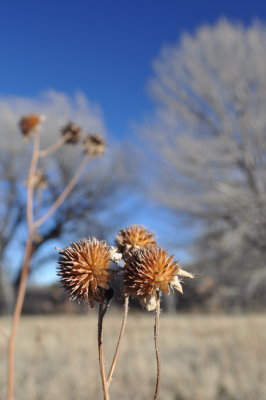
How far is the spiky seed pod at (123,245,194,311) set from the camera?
652 millimetres

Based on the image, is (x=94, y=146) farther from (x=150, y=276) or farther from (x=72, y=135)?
(x=150, y=276)

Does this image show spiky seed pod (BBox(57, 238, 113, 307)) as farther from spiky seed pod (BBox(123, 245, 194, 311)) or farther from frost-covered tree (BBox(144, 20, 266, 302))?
frost-covered tree (BBox(144, 20, 266, 302))

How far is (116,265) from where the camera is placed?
2.33 feet

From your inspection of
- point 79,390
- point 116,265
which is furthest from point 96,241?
point 79,390

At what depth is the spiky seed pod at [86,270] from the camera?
648 mm

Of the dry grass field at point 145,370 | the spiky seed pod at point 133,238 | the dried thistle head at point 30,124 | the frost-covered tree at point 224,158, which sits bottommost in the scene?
the dry grass field at point 145,370

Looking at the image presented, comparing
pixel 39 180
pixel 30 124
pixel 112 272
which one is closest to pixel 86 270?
pixel 112 272

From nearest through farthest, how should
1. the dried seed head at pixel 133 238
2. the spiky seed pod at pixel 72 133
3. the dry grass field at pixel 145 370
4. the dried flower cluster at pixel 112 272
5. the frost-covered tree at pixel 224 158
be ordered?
the dried flower cluster at pixel 112 272 < the dried seed head at pixel 133 238 < the spiky seed pod at pixel 72 133 < the dry grass field at pixel 145 370 < the frost-covered tree at pixel 224 158

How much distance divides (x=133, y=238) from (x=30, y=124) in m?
1.27

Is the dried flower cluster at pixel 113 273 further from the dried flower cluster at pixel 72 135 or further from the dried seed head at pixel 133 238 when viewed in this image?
the dried flower cluster at pixel 72 135

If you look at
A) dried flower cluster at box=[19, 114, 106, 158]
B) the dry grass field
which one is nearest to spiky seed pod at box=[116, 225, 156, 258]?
dried flower cluster at box=[19, 114, 106, 158]

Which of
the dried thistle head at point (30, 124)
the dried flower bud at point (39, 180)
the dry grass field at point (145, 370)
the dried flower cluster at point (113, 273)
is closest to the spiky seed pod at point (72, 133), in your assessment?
the dried thistle head at point (30, 124)

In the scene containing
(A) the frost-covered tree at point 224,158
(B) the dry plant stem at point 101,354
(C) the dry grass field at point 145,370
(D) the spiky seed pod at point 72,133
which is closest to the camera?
(B) the dry plant stem at point 101,354

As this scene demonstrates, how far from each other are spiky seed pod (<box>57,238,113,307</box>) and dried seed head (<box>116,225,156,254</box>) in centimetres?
9
